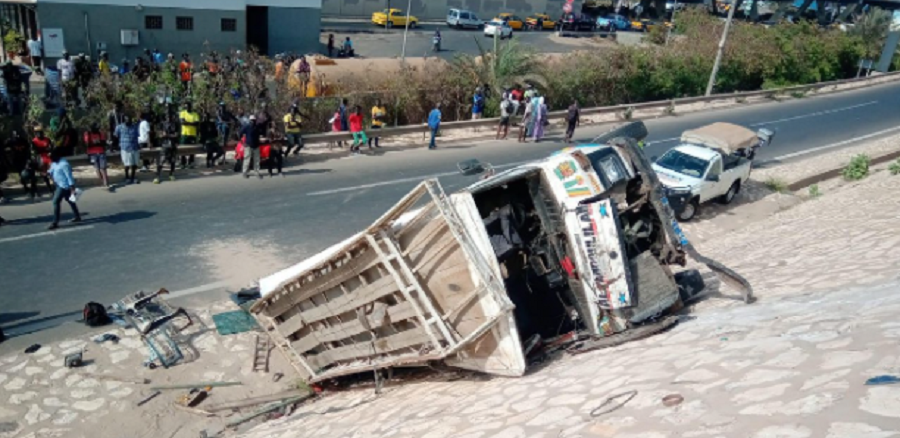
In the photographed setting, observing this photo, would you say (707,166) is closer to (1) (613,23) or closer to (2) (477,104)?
(2) (477,104)

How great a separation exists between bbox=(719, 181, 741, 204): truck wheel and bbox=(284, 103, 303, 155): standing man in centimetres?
1050

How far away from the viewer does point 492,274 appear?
6.94 metres

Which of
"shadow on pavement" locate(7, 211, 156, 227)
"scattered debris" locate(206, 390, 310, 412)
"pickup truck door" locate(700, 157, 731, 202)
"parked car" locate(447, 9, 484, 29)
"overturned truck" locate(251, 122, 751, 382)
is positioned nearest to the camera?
"overturned truck" locate(251, 122, 751, 382)

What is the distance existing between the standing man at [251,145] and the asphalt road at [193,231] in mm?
396

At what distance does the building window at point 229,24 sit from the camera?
32.1m

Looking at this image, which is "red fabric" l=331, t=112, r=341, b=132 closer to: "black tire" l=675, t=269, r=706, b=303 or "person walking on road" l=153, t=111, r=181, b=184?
"person walking on road" l=153, t=111, r=181, b=184

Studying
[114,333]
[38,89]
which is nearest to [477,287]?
[114,333]

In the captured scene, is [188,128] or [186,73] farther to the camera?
[186,73]

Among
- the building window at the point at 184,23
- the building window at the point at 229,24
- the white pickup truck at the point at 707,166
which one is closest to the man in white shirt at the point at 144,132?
the white pickup truck at the point at 707,166

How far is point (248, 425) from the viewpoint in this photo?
8.03 meters

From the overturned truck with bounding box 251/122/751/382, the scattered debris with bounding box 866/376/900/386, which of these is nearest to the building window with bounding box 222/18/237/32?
the overturned truck with bounding box 251/122/751/382

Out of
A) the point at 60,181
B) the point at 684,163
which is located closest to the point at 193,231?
the point at 60,181

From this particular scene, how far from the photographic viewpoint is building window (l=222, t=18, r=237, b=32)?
3209 cm

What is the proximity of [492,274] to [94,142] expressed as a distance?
34.6ft
